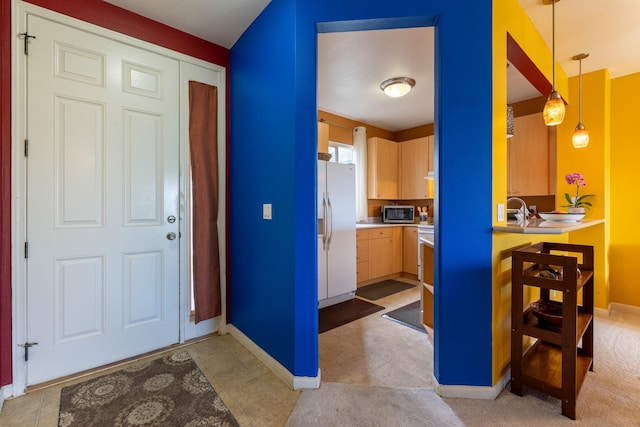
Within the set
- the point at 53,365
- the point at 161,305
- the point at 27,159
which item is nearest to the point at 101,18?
the point at 27,159

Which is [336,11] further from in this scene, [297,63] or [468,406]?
[468,406]

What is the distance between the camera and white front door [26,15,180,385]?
1.84 metres

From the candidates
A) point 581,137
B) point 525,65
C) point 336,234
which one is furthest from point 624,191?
point 336,234

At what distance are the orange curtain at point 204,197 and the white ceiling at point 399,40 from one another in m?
0.53

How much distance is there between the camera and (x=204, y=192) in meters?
2.47

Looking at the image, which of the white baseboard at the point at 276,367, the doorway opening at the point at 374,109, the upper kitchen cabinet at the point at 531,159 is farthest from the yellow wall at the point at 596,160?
the white baseboard at the point at 276,367

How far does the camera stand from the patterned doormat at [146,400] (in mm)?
1549

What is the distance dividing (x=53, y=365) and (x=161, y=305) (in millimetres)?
701

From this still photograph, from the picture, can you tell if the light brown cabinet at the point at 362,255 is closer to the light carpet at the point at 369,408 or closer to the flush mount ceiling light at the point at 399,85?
the flush mount ceiling light at the point at 399,85

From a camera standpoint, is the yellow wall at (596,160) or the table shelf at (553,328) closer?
the table shelf at (553,328)

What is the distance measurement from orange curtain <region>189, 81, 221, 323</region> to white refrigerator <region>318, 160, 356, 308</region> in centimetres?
123

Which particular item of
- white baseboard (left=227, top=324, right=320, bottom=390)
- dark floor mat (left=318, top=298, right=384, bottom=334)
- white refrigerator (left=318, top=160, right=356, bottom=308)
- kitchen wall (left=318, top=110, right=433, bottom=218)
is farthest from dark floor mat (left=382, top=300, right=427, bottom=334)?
kitchen wall (left=318, top=110, right=433, bottom=218)

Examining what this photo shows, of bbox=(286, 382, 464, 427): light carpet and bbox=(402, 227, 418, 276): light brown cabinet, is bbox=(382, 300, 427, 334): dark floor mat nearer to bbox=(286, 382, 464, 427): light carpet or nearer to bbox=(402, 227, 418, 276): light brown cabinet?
bbox=(286, 382, 464, 427): light carpet

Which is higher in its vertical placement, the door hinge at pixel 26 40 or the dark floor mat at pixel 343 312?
the door hinge at pixel 26 40
